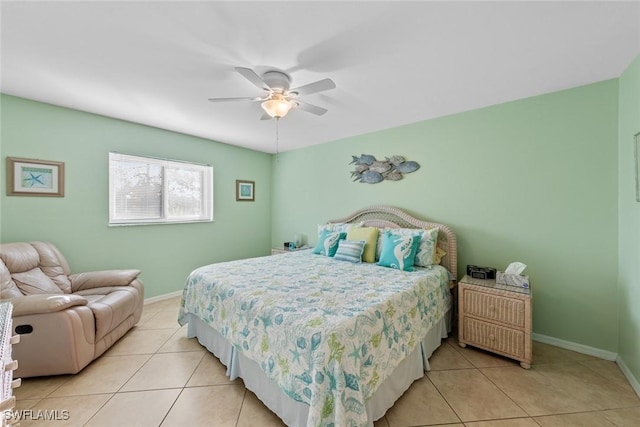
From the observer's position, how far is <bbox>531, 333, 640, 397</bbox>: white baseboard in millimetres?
1889

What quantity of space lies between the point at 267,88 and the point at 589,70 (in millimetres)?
2597

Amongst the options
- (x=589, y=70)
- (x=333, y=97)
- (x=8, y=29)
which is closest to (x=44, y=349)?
(x=8, y=29)

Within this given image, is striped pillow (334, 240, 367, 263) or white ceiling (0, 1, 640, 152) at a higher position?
white ceiling (0, 1, 640, 152)

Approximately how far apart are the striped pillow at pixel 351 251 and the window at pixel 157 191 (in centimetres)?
242

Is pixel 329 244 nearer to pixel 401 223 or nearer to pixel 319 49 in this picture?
pixel 401 223

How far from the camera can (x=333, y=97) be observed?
259cm

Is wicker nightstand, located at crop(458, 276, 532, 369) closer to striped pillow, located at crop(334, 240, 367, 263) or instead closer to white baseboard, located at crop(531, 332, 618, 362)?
white baseboard, located at crop(531, 332, 618, 362)

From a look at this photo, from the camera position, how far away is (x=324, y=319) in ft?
4.86

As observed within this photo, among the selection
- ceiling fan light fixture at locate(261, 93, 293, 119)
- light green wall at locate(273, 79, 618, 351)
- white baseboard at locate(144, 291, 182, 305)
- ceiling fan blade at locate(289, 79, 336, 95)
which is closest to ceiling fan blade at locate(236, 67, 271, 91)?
ceiling fan light fixture at locate(261, 93, 293, 119)

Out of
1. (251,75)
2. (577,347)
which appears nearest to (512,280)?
(577,347)

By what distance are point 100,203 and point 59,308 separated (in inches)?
65.5

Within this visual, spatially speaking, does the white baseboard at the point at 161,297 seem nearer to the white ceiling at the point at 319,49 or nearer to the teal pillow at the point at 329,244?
the teal pillow at the point at 329,244

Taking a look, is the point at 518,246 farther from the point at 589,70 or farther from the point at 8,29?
the point at 8,29

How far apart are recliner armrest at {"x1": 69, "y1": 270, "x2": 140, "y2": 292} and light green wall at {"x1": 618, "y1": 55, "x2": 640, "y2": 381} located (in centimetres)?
453
